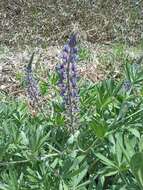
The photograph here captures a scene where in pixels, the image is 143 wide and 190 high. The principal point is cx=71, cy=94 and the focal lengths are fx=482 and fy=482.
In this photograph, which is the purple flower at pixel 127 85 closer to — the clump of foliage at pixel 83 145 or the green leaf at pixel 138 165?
the clump of foliage at pixel 83 145

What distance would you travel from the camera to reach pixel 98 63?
4.59m

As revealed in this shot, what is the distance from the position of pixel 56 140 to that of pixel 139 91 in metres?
0.47

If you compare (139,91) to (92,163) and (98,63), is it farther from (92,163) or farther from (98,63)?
(98,63)

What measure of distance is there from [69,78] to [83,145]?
268 millimetres

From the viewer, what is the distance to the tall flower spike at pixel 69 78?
6.05 ft

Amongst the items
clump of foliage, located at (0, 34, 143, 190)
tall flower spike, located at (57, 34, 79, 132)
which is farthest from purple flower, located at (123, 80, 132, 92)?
tall flower spike, located at (57, 34, 79, 132)

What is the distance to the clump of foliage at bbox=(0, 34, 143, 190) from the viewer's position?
163 cm

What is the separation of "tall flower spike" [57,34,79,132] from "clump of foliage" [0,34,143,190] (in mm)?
84


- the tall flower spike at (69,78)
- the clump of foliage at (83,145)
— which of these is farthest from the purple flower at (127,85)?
the tall flower spike at (69,78)

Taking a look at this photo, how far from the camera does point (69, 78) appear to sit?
190 cm

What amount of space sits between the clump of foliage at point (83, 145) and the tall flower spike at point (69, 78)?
0.08 m

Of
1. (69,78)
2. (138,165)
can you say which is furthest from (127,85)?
(138,165)

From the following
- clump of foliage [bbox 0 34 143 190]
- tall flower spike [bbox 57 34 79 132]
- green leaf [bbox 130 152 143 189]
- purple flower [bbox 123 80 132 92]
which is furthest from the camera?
purple flower [bbox 123 80 132 92]

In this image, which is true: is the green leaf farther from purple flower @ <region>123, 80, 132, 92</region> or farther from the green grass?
purple flower @ <region>123, 80, 132, 92</region>
